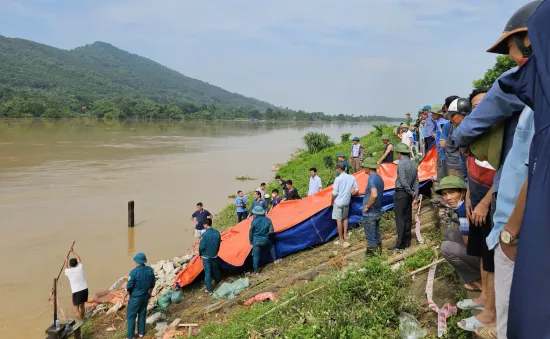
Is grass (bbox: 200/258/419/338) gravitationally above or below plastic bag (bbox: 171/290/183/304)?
above

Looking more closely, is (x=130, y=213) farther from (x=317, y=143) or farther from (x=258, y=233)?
(x=317, y=143)

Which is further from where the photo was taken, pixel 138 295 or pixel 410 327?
pixel 138 295

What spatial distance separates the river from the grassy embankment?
5.58 metres

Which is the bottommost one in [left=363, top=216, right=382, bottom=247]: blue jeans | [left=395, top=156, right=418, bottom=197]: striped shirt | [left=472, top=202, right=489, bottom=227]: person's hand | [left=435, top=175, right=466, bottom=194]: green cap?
[left=363, top=216, right=382, bottom=247]: blue jeans

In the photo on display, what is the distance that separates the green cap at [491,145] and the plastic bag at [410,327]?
179 cm

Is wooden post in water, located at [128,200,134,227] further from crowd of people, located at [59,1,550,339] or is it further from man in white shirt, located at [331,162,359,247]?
crowd of people, located at [59,1,550,339]

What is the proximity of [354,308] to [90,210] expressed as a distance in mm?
15593

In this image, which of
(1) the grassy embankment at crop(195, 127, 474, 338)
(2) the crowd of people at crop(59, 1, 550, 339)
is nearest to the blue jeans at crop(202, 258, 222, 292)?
(1) the grassy embankment at crop(195, 127, 474, 338)

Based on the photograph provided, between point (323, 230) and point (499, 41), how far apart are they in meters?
6.00

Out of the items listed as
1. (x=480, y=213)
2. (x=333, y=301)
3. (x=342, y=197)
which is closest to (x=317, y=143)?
(x=342, y=197)

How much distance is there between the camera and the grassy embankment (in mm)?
3881

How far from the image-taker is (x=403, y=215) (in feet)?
19.3

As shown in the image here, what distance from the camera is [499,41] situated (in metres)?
2.16

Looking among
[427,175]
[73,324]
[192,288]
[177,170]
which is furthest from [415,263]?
[177,170]
